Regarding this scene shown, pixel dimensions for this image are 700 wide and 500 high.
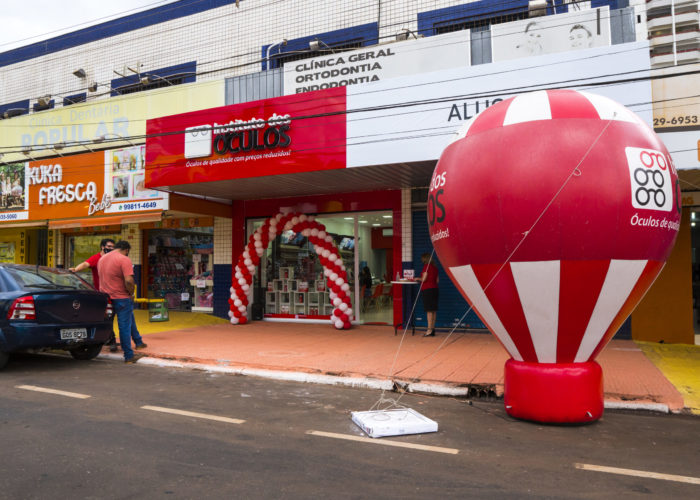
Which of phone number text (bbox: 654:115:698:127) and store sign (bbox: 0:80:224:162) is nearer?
phone number text (bbox: 654:115:698:127)

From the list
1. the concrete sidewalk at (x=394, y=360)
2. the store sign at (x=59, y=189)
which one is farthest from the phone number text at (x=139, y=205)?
the concrete sidewalk at (x=394, y=360)

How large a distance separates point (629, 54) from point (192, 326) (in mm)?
10432

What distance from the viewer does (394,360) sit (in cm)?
805

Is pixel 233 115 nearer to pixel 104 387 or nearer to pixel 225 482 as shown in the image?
pixel 104 387

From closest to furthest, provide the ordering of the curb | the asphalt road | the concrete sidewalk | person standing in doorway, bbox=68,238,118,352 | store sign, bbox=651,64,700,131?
the asphalt road < the curb < the concrete sidewalk < store sign, bbox=651,64,700,131 < person standing in doorway, bbox=68,238,118,352

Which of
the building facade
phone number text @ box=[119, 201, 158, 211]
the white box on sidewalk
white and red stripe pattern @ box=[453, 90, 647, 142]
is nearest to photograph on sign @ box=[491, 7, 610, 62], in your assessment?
the building facade

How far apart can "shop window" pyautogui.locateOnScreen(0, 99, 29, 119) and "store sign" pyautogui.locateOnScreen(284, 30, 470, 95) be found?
11336 millimetres

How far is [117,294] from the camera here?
8359 millimetres

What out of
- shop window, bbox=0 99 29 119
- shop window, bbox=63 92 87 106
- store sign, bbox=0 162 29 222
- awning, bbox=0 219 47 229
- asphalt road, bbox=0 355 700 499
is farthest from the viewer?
shop window, bbox=0 99 29 119

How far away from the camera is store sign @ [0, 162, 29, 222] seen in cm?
1513

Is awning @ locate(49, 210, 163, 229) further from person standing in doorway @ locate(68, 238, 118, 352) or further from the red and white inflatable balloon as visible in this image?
the red and white inflatable balloon

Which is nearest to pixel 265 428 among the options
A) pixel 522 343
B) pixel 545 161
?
pixel 522 343

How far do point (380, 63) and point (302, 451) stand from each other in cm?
976

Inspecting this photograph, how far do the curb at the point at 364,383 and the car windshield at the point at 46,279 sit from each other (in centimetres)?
169
